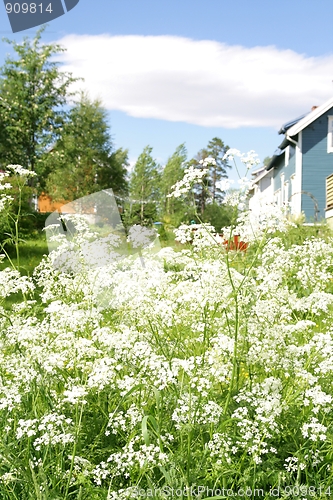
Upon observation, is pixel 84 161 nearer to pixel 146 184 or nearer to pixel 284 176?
pixel 146 184

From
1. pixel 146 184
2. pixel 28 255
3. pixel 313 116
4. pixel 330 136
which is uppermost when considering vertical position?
pixel 313 116

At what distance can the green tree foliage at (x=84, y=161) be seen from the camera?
113ft

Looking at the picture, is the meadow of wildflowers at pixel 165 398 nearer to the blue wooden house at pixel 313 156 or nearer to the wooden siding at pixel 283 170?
the blue wooden house at pixel 313 156

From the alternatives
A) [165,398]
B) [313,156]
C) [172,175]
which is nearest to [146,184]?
[172,175]

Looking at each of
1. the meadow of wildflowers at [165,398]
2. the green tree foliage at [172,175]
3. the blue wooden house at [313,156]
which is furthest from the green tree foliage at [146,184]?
the meadow of wildflowers at [165,398]

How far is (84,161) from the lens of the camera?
3584 centimetres

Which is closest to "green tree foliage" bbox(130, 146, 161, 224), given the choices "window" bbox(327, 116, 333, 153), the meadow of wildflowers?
"window" bbox(327, 116, 333, 153)

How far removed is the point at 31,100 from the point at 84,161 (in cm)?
466

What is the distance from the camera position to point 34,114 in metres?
34.2

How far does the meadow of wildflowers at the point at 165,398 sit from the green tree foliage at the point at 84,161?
30.0 meters

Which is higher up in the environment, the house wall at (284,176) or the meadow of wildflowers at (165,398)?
the house wall at (284,176)

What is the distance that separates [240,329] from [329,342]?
0.64 meters

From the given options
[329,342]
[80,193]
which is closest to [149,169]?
[80,193]

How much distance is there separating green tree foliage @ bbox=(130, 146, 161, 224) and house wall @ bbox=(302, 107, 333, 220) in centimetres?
681
